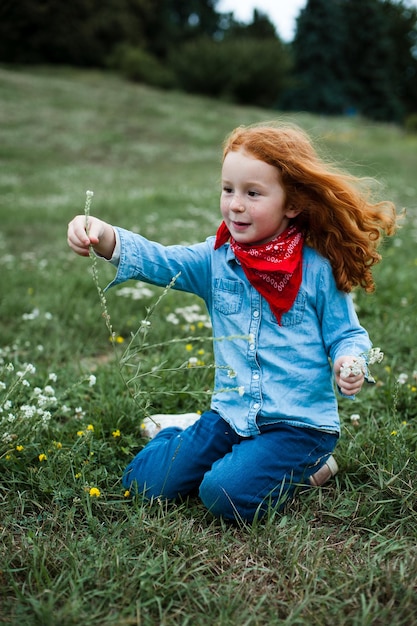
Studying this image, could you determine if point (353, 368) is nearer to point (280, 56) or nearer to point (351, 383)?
point (351, 383)

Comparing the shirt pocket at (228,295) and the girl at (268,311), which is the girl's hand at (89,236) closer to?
the girl at (268,311)

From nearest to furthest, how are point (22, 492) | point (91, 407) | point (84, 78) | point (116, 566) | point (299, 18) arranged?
point (116, 566) → point (22, 492) → point (91, 407) → point (84, 78) → point (299, 18)

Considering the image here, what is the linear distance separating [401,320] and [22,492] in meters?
2.74

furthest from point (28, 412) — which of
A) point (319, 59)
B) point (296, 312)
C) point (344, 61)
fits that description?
point (344, 61)

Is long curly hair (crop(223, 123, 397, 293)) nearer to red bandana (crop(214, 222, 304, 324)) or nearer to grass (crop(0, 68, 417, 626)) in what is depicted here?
red bandana (crop(214, 222, 304, 324))

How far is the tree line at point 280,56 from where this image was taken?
1362 inches

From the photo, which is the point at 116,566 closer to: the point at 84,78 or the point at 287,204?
the point at 287,204

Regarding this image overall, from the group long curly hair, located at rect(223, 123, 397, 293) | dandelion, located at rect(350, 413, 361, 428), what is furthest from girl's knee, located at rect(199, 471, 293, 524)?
long curly hair, located at rect(223, 123, 397, 293)

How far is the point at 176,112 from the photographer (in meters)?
23.0

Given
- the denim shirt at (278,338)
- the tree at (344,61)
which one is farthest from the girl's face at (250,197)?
the tree at (344,61)

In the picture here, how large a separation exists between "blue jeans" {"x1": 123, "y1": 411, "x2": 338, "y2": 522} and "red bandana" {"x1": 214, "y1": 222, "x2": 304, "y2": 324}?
19.8 inches

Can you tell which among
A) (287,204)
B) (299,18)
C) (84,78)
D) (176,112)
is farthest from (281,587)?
(299,18)

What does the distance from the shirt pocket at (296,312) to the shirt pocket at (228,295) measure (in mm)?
171

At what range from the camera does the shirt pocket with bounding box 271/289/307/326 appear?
2396mm
